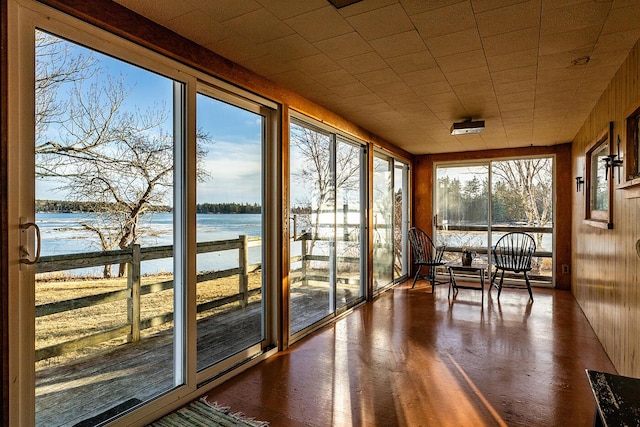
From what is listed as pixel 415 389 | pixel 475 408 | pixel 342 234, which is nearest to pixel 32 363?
pixel 415 389

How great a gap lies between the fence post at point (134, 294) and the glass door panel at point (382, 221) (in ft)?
11.8

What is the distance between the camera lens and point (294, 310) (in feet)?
11.8

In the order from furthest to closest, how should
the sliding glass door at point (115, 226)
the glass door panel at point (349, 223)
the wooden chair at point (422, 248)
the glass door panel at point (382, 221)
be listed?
the wooden chair at point (422, 248)
the glass door panel at point (382, 221)
the glass door panel at point (349, 223)
the sliding glass door at point (115, 226)

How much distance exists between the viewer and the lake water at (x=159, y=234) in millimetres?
1764

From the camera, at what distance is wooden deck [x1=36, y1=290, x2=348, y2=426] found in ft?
5.98

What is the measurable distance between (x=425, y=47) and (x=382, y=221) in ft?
11.2

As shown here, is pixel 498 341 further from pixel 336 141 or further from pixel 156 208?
pixel 156 208

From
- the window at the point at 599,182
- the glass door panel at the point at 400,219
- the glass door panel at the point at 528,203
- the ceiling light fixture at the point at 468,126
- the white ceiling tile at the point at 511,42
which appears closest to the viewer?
the white ceiling tile at the point at 511,42

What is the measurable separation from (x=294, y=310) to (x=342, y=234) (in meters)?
1.17

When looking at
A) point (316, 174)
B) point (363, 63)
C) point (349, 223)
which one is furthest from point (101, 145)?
point (349, 223)

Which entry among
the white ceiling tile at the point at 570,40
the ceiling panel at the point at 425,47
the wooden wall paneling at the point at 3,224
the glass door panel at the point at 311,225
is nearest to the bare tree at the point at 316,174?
the glass door panel at the point at 311,225

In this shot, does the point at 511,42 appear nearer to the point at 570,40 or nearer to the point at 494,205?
the point at 570,40

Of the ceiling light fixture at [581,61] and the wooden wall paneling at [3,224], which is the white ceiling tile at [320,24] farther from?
the ceiling light fixture at [581,61]

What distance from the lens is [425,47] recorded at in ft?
7.88
